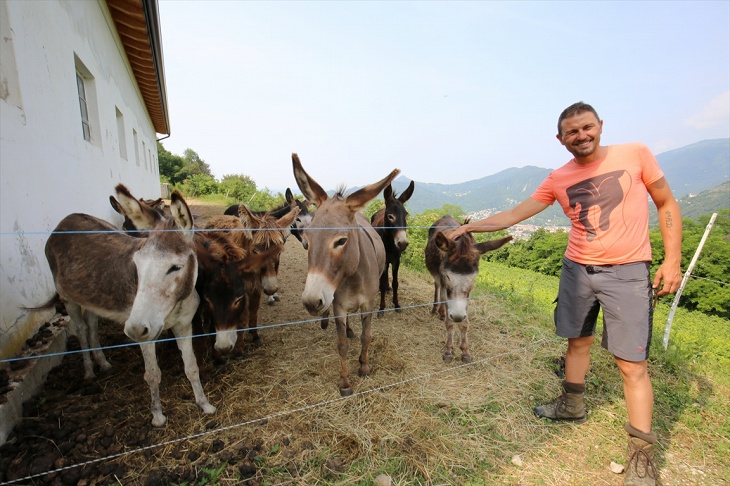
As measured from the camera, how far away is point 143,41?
8.20m

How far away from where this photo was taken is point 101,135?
593 cm

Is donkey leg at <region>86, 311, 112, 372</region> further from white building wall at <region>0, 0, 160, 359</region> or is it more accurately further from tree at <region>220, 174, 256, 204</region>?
tree at <region>220, 174, 256, 204</region>

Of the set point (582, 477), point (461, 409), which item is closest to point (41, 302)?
point (461, 409)

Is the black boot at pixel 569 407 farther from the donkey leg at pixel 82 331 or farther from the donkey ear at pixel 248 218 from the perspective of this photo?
the donkey leg at pixel 82 331

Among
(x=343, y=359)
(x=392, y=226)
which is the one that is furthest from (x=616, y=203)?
(x=392, y=226)

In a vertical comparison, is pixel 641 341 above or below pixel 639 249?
below

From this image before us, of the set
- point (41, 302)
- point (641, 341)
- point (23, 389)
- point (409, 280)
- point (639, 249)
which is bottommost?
point (409, 280)

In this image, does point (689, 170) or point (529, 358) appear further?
point (689, 170)

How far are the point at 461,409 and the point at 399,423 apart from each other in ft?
2.46

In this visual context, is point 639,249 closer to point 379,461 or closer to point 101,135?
point 379,461

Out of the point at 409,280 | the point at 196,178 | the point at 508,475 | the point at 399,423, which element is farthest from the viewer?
the point at 196,178

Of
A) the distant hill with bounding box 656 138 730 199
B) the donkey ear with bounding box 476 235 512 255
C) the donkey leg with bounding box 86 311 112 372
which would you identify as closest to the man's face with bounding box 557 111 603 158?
the donkey ear with bounding box 476 235 512 255

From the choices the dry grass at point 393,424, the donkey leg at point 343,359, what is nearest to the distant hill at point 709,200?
the dry grass at point 393,424

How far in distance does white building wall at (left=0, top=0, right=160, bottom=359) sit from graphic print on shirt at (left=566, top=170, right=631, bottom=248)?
4345 mm
